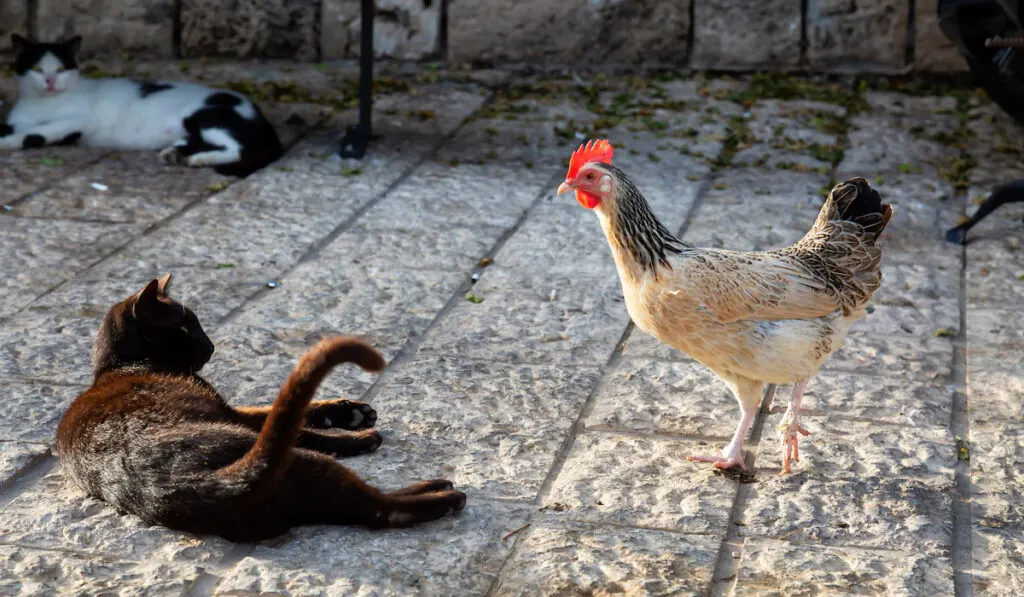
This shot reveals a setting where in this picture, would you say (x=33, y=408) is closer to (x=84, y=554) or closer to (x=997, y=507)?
(x=84, y=554)

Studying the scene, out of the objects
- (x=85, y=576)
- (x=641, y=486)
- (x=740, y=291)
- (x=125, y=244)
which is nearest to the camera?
(x=85, y=576)

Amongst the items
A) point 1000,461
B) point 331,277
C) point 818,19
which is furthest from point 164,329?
point 818,19

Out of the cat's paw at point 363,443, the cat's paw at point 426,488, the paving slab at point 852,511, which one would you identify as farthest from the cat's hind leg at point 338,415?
the paving slab at point 852,511

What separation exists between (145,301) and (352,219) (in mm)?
2585

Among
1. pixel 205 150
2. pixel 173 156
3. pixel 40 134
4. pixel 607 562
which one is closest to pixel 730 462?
pixel 607 562

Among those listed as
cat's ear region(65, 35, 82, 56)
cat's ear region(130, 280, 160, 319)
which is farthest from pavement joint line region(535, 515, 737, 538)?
cat's ear region(65, 35, 82, 56)

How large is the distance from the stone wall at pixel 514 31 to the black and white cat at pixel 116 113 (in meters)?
1.94

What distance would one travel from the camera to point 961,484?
12.3ft

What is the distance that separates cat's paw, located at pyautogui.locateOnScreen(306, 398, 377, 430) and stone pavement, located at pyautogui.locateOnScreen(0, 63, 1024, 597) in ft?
0.39

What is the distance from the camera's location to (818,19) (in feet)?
29.1

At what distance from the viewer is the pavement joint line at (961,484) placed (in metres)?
3.26

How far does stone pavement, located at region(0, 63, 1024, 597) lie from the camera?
10.8ft

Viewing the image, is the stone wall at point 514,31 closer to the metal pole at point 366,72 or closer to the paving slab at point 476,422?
the metal pole at point 366,72

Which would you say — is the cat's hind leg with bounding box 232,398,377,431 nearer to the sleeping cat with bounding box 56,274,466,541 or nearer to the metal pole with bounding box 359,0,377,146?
the sleeping cat with bounding box 56,274,466,541
